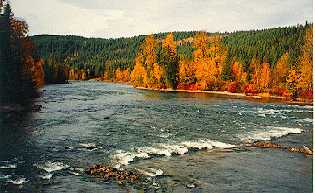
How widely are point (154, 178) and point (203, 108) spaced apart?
87.7ft

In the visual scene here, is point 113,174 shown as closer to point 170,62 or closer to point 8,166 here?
point 8,166

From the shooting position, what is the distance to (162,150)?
23.3 m

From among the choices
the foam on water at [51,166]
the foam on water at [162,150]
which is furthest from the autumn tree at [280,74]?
the foam on water at [51,166]

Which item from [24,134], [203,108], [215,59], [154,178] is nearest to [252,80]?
[215,59]

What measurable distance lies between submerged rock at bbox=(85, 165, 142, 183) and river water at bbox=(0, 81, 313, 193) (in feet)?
1.58

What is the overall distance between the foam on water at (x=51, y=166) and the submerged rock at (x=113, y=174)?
1.30 m

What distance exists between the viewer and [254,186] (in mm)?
17344

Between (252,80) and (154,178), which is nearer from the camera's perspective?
(154,178)

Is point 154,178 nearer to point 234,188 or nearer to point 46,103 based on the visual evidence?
point 234,188

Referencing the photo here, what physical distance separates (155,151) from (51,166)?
19.2ft

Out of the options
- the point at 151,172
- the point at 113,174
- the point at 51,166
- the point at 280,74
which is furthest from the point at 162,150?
the point at 280,74

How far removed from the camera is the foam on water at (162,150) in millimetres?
21166

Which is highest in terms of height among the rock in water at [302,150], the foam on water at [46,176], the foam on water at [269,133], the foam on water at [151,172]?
the foam on water at [269,133]

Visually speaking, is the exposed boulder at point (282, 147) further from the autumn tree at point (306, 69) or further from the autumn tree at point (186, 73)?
the autumn tree at point (186, 73)
